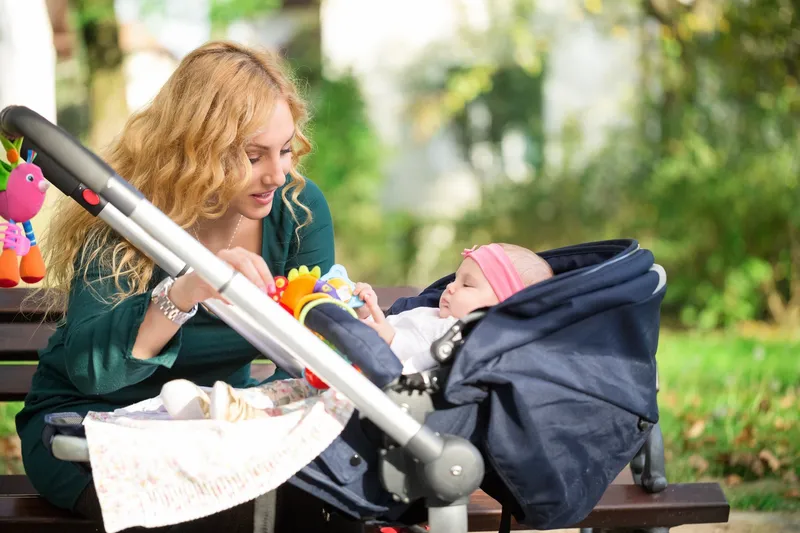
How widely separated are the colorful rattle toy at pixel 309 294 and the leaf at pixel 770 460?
2.69 m

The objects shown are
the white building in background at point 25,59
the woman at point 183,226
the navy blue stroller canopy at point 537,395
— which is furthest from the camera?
the white building in background at point 25,59

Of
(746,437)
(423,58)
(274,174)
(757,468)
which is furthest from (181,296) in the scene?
(423,58)

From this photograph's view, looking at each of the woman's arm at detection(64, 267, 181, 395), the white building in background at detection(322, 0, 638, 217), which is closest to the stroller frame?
the woman's arm at detection(64, 267, 181, 395)

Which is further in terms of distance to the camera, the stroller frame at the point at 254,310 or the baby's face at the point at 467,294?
the baby's face at the point at 467,294

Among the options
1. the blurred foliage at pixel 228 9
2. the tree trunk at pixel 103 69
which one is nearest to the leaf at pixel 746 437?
the tree trunk at pixel 103 69

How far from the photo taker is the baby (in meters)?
2.38

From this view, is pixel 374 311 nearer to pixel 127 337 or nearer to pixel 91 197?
pixel 127 337

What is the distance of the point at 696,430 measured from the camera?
16.0 feet

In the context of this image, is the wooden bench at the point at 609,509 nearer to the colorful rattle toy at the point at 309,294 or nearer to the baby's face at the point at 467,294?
the baby's face at the point at 467,294

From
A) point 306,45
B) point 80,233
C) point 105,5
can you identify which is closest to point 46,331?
point 80,233

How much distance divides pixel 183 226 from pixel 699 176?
5333 millimetres

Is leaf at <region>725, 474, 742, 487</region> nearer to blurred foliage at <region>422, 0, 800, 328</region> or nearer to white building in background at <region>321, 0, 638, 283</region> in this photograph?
blurred foliage at <region>422, 0, 800, 328</region>

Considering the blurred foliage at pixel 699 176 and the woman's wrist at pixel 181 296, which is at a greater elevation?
the woman's wrist at pixel 181 296

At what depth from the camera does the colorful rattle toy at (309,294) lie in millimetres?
2189
